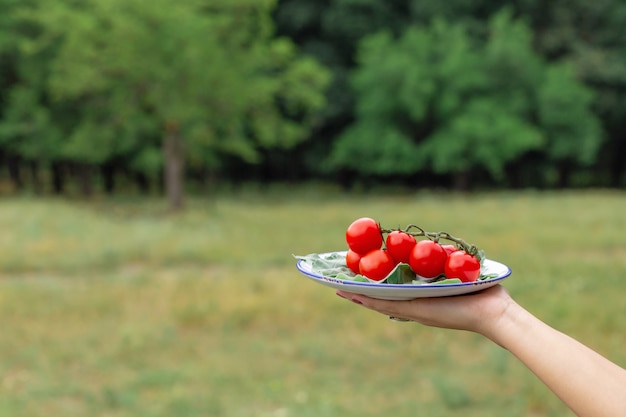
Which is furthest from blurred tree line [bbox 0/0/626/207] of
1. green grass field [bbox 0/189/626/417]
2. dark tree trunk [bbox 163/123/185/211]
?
green grass field [bbox 0/189/626/417]

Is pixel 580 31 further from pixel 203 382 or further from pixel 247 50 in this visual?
pixel 203 382

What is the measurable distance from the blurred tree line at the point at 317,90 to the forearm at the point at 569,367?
20.2 metres

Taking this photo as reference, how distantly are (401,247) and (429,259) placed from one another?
0.16 metres

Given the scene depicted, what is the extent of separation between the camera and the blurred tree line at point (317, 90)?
22.5m

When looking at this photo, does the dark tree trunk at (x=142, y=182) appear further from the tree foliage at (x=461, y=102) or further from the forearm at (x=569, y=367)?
the forearm at (x=569, y=367)

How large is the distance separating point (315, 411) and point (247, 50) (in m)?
21.3

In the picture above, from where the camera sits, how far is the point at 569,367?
1.89 metres

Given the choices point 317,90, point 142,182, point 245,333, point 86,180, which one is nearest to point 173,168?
point 317,90

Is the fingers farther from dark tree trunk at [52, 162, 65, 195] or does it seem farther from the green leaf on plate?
dark tree trunk at [52, 162, 65, 195]

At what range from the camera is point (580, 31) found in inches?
1453

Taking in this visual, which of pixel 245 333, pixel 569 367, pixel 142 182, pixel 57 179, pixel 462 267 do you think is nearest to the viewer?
pixel 569 367

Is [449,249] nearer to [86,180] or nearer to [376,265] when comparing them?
[376,265]

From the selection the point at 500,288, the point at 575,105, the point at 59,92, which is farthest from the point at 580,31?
the point at 500,288

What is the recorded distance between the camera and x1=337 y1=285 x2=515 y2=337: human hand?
218 centimetres
